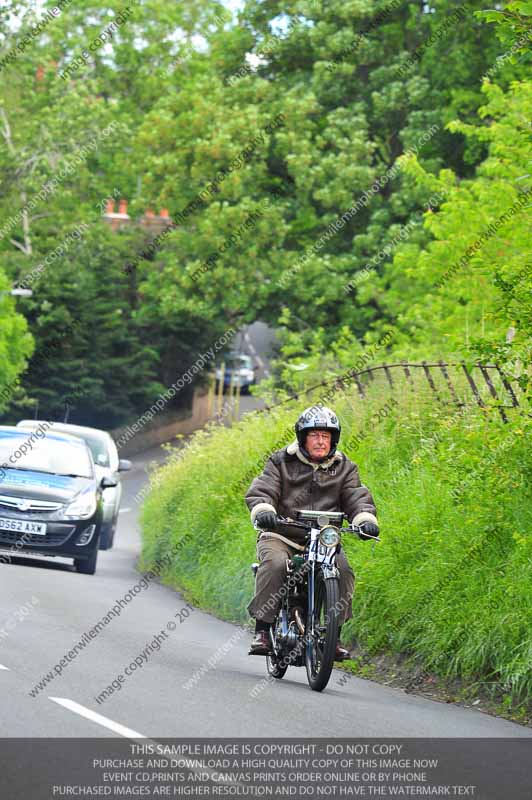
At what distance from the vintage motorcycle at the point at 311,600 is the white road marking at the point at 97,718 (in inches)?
76.0

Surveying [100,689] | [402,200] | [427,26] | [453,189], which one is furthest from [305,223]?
[100,689]

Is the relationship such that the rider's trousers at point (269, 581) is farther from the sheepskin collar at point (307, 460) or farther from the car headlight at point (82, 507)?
the car headlight at point (82, 507)

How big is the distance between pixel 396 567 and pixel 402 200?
31.4 meters

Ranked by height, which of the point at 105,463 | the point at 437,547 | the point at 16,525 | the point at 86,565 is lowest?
the point at 86,565

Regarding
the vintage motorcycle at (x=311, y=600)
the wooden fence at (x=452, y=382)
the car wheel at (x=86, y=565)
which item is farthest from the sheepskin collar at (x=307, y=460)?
the car wheel at (x=86, y=565)

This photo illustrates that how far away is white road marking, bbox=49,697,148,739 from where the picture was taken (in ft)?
26.5

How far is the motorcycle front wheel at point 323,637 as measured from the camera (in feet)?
33.3

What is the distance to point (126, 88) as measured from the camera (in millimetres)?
67000

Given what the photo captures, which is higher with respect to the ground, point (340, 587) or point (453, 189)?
point (453, 189)

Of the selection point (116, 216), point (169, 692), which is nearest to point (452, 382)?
point (169, 692)

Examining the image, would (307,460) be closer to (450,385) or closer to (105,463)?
(450,385)

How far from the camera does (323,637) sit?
1033 cm

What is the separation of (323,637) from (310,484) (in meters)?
1.18
